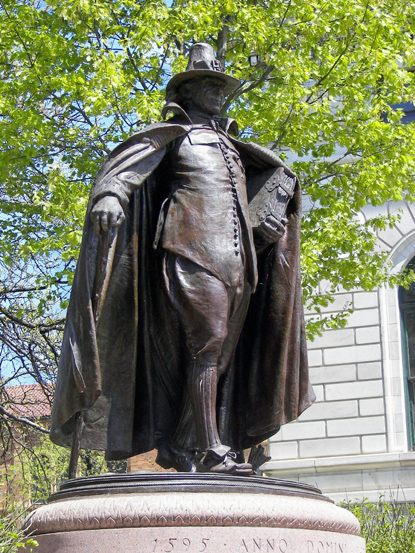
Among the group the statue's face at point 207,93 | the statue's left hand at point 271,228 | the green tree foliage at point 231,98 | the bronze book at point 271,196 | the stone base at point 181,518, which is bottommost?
the stone base at point 181,518

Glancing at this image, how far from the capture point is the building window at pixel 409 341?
56.0ft

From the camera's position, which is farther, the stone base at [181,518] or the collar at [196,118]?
the collar at [196,118]

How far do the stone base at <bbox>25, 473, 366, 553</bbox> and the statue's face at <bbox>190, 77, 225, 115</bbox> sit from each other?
92.6 inches

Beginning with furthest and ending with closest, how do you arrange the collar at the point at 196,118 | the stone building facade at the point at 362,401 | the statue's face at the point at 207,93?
the stone building facade at the point at 362,401 < the statue's face at the point at 207,93 < the collar at the point at 196,118

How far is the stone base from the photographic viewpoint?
3.66m

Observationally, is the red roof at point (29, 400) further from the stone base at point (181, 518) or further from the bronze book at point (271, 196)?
the stone base at point (181, 518)

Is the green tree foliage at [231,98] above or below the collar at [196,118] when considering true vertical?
above

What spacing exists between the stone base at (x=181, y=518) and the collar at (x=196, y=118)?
87.9 inches

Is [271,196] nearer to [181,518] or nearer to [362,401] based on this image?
[181,518]

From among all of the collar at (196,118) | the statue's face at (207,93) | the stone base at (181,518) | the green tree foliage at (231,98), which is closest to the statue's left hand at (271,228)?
the collar at (196,118)

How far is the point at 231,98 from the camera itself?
11.9 metres

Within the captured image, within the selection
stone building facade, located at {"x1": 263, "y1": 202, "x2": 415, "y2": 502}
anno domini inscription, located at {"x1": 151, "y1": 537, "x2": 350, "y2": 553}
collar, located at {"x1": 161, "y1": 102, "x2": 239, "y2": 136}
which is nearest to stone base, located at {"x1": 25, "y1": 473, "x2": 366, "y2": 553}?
anno domini inscription, located at {"x1": 151, "y1": 537, "x2": 350, "y2": 553}

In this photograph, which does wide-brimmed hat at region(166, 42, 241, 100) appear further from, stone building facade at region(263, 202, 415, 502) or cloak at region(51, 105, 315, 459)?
stone building facade at region(263, 202, 415, 502)

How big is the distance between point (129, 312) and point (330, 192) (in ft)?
25.6
